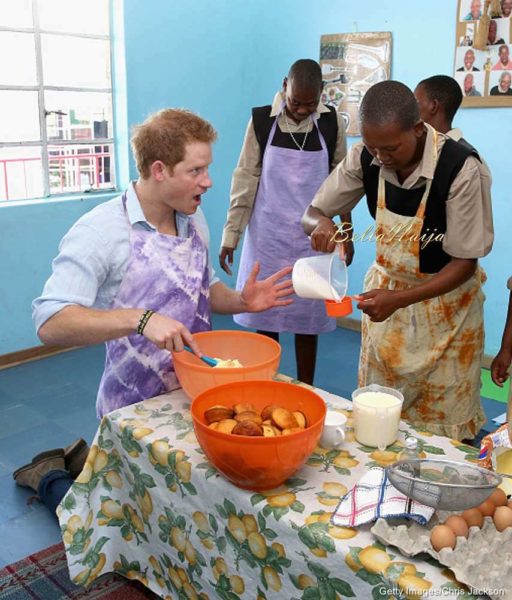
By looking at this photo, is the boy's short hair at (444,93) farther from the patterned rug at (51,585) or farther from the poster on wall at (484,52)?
the patterned rug at (51,585)

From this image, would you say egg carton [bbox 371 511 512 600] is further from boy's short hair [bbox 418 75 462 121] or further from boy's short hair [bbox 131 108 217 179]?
boy's short hair [bbox 418 75 462 121]

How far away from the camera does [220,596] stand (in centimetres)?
138

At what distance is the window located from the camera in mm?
3705

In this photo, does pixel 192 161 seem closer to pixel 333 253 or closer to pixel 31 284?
pixel 333 253

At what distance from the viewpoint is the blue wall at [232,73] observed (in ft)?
12.1

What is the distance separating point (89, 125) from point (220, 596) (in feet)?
11.0

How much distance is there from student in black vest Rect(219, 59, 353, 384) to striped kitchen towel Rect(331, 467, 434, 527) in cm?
167

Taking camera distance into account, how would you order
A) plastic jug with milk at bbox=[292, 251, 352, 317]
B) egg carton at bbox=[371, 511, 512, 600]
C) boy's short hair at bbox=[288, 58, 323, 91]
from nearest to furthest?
egg carton at bbox=[371, 511, 512, 600], plastic jug with milk at bbox=[292, 251, 352, 317], boy's short hair at bbox=[288, 58, 323, 91]

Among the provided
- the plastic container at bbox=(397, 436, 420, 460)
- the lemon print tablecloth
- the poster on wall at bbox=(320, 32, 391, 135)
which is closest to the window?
the poster on wall at bbox=(320, 32, 391, 135)

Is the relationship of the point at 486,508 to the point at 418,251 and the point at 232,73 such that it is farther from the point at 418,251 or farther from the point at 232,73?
the point at 232,73

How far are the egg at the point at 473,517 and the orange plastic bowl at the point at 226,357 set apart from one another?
59 cm

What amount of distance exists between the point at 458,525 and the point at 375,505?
15cm

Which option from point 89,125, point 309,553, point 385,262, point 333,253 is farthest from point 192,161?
point 89,125

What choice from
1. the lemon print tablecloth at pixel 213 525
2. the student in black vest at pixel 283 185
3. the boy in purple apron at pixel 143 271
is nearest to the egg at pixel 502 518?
the lemon print tablecloth at pixel 213 525
